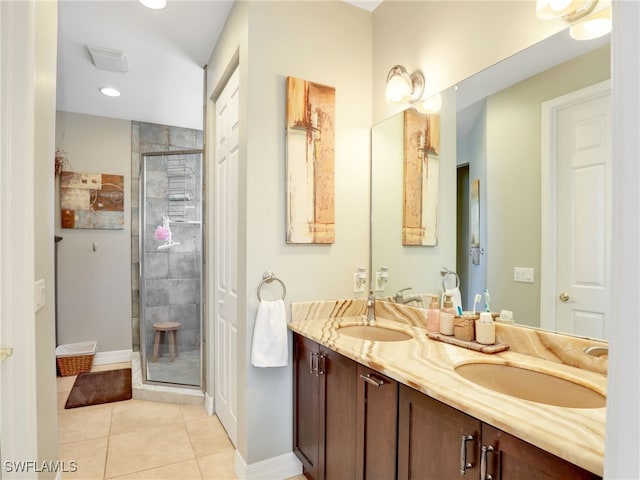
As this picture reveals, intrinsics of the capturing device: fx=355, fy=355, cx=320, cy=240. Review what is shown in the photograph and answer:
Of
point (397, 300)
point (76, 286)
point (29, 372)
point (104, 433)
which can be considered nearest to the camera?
point (29, 372)

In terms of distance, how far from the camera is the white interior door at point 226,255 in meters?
2.26

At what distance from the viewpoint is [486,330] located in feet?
4.72

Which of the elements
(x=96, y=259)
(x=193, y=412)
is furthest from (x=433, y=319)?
(x=96, y=259)

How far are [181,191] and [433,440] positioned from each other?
9.59 feet

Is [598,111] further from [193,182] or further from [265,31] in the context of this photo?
[193,182]

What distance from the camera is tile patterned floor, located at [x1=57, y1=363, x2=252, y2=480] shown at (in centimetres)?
204

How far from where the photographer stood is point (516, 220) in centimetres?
144

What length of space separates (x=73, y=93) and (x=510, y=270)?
3.95 metres

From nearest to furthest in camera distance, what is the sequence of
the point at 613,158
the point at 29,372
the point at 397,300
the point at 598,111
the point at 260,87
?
1. the point at 613,158
2. the point at 598,111
3. the point at 29,372
4. the point at 260,87
5. the point at 397,300

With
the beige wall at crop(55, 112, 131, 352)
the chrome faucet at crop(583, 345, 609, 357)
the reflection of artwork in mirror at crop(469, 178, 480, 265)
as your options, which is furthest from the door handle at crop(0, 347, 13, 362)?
the beige wall at crop(55, 112, 131, 352)

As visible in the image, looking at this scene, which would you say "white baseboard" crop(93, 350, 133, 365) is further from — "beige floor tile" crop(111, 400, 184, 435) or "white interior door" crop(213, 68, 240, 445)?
"white interior door" crop(213, 68, 240, 445)

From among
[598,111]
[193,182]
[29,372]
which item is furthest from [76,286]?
[598,111]

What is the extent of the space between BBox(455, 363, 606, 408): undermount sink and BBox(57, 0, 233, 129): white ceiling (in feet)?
7.70

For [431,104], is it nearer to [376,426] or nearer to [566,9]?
[566,9]
